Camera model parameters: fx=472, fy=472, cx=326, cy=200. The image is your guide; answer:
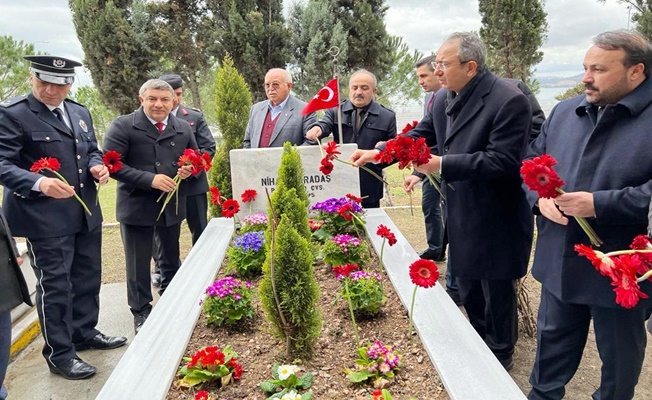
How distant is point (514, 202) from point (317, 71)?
7.52 meters

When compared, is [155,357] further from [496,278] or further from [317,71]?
[317,71]

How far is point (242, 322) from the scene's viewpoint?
272cm

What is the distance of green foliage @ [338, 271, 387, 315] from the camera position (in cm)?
269

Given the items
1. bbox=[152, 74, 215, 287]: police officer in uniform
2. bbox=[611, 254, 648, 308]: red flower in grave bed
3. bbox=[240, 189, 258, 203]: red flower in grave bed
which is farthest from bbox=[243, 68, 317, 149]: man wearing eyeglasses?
bbox=[611, 254, 648, 308]: red flower in grave bed

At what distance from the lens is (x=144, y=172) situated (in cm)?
366

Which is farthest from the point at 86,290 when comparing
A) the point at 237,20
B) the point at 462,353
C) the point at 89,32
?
the point at 89,32

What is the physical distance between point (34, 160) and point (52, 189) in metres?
0.43

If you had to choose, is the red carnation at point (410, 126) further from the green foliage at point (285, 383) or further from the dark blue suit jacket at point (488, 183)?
the green foliage at point (285, 383)

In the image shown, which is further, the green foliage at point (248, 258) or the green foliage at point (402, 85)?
the green foliage at point (402, 85)

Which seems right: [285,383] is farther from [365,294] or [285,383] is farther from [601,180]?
[601,180]

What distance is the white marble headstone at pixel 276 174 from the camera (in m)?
4.58

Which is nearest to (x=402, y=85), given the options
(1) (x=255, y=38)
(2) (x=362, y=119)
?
(1) (x=255, y=38)

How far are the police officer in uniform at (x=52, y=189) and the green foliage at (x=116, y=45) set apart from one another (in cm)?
810

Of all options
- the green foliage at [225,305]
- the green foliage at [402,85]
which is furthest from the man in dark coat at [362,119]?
the green foliage at [402,85]
